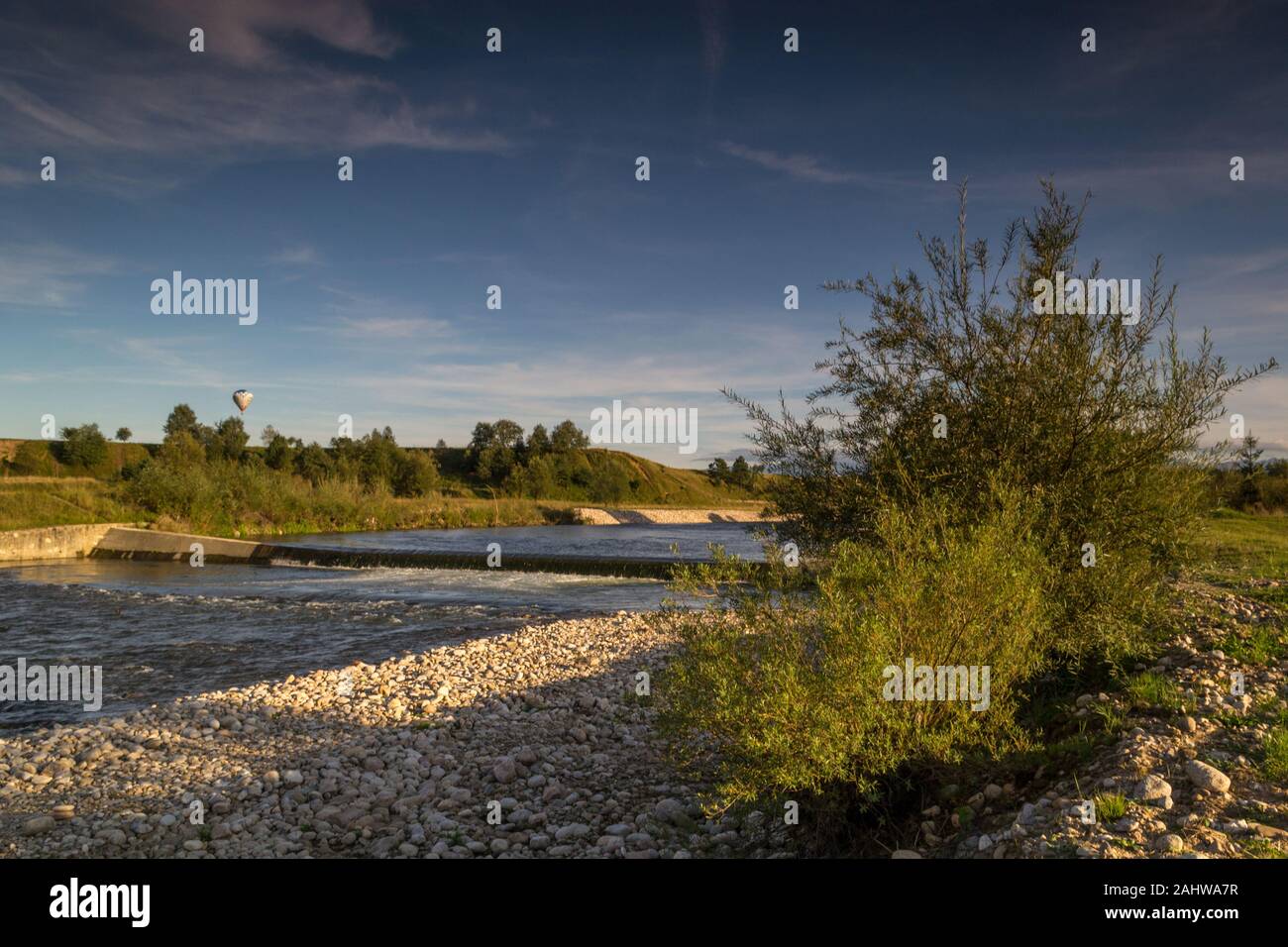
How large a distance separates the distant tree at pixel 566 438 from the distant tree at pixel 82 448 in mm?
49211

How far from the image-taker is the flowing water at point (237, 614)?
43.7 ft

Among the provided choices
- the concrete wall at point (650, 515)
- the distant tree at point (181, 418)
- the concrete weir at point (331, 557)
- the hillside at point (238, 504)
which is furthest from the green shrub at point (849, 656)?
the distant tree at point (181, 418)

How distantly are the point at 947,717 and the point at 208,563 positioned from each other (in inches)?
1316

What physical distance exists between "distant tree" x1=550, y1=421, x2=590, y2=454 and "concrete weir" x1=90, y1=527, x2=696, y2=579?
5986 centimetres

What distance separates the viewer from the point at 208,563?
31703mm

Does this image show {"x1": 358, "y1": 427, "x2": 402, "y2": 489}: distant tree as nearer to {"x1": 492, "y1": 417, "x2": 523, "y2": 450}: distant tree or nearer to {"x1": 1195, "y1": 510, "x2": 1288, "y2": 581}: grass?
{"x1": 492, "y1": 417, "x2": 523, "y2": 450}: distant tree

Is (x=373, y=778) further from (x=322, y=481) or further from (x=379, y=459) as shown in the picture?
(x=379, y=459)

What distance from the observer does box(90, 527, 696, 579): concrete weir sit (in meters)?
28.3

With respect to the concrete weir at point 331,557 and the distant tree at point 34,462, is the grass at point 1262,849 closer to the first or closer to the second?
the concrete weir at point 331,557

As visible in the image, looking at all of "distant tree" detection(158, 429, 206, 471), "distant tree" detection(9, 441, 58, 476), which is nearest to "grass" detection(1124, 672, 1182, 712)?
"distant tree" detection(158, 429, 206, 471)
